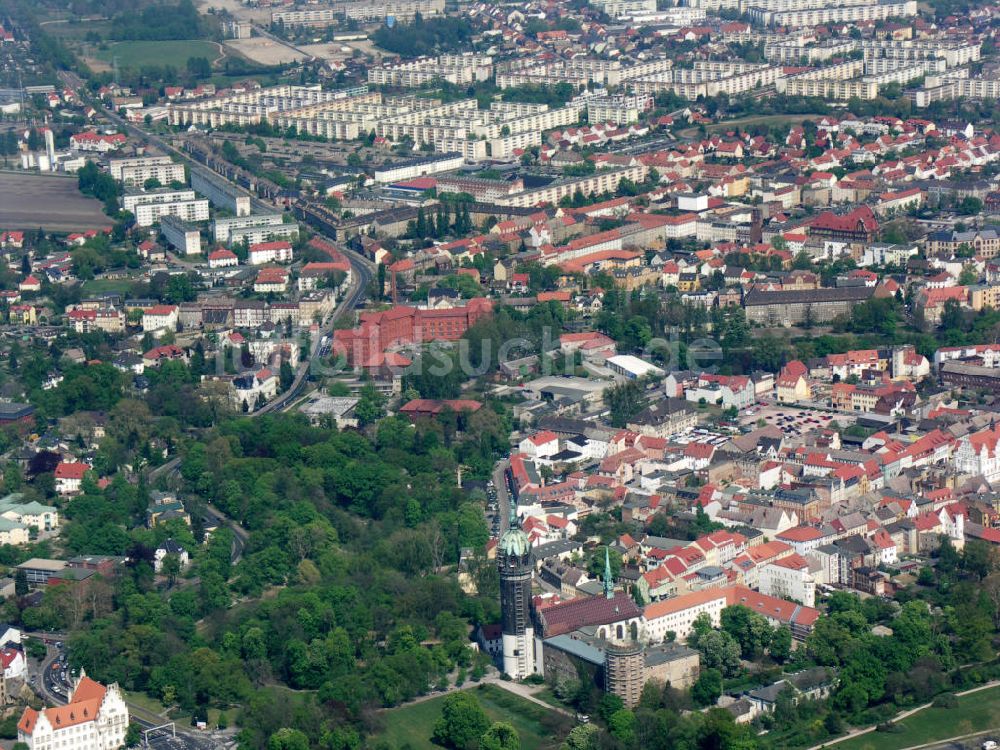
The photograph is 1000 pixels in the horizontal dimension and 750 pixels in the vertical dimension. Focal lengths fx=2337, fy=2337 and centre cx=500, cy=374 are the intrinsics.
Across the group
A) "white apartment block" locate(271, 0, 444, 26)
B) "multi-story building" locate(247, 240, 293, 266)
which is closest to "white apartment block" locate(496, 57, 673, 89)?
"white apartment block" locate(271, 0, 444, 26)

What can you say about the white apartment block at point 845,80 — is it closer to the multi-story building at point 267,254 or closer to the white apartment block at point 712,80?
the white apartment block at point 712,80

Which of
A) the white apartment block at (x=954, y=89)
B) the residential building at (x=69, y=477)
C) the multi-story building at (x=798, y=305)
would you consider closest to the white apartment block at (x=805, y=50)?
the white apartment block at (x=954, y=89)

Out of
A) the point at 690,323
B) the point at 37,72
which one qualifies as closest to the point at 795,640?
the point at 690,323

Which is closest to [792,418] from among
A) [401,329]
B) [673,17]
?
[401,329]

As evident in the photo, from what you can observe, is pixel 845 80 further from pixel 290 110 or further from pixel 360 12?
pixel 360 12

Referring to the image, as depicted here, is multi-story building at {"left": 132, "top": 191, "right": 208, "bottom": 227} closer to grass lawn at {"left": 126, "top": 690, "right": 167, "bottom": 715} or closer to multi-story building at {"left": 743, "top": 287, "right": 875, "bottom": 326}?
multi-story building at {"left": 743, "top": 287, "right": 875, "bottom": 326}

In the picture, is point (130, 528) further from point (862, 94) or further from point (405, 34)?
point (405, 34)
